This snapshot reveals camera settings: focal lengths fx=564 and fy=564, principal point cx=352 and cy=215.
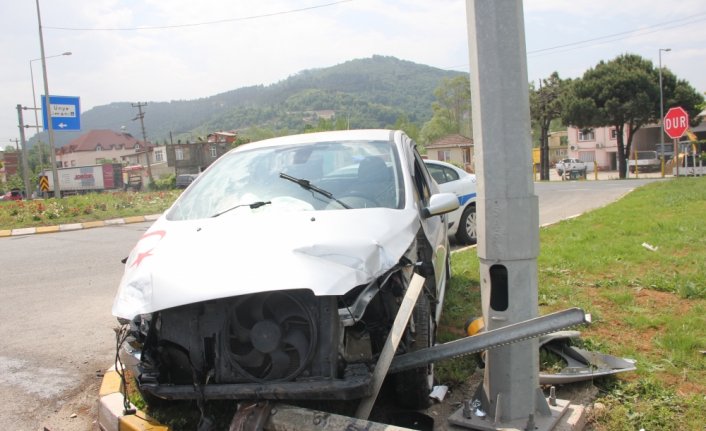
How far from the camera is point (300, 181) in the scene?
151 inches

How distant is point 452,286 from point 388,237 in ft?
11.1

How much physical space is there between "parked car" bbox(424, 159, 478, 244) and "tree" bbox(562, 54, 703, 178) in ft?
115

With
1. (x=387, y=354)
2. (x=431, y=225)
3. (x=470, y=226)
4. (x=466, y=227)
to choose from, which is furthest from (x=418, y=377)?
(x=470, y=226)

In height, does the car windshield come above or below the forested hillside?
below

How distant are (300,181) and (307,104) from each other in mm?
126008

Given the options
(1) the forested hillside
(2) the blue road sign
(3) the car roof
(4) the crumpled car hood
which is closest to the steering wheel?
(4) the crumpled car hood

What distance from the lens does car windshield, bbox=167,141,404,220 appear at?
12.1ft

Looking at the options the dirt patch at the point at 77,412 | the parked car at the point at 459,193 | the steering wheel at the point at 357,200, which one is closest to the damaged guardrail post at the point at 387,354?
the steering wheel at the point at 357,200

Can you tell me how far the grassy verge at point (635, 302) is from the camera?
126 inches

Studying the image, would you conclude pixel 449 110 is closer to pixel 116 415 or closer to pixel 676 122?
pixel 676 122

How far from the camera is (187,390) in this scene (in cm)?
→ 273

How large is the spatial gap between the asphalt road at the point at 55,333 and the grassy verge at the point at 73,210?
6731 millimetres

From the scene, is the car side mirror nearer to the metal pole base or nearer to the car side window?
the car side window

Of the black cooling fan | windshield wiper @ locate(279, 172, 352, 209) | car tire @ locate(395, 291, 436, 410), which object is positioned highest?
windshield wiper @ locate(279, 172, 352, 209)
